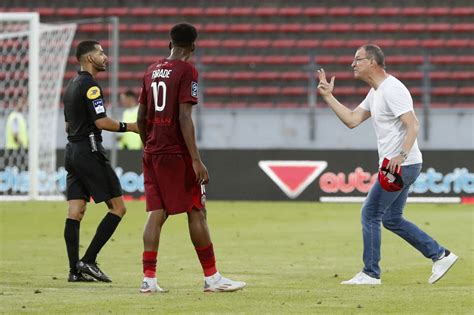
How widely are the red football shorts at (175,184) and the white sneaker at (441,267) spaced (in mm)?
2199

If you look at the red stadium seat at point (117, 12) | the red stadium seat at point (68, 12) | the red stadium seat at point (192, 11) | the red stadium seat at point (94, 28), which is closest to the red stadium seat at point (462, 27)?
the red stadium seat at point (192, 11)

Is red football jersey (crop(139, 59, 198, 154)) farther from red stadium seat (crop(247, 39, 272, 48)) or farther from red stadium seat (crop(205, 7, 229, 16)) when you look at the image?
red stadium seat (crop(205, 7, 229, 16))

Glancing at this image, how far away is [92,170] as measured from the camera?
10344 millimetres

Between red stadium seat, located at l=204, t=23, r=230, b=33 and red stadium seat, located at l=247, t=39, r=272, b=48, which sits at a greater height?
red stadium seat, located at l=204, t=23, r=230, b=33

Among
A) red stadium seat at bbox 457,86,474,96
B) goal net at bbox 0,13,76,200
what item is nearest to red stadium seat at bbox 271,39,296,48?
red stadium seat at bbox 457,86,474,96

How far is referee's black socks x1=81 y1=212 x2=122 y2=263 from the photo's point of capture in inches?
400

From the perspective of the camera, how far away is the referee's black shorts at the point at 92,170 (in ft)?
33.9

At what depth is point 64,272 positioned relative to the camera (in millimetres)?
10961

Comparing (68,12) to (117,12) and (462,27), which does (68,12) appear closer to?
(117,12)

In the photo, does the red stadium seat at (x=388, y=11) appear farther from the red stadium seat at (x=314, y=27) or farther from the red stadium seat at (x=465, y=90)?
the red stadium seat at (x=465, y=90)

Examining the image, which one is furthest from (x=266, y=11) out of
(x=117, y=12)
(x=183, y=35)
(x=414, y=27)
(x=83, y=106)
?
(x=183, y=35)

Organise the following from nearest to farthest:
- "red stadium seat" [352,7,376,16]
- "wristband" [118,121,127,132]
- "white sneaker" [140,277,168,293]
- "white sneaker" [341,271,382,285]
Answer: "white sneaker" [140,277,168,293] < "white sneaker" [341,271,382,285] < "wristband" [118,121,127,132] < "red stadium seat" [352,7,376,16]

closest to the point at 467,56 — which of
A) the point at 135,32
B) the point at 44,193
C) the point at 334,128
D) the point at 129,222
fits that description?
the point at 334,128

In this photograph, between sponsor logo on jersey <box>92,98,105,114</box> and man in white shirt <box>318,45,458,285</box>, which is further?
sponsor logo on jersey <box>92,98,105,114</box>
